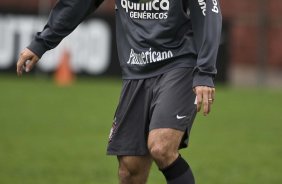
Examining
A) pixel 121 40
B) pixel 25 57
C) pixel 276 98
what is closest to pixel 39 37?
pixel 25 57

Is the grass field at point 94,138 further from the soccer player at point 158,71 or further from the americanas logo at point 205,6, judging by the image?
the americanas logo at point 205,6

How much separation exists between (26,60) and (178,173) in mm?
1410

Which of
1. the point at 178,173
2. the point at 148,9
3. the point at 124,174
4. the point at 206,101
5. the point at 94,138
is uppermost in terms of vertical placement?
the point at 148,9

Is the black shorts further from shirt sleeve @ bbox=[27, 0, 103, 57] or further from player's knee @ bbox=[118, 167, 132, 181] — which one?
shirt sleeve @ bbox=[27, 0, 103, 57]

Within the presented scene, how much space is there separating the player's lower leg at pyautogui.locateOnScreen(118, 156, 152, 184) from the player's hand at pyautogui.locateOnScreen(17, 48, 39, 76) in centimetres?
94

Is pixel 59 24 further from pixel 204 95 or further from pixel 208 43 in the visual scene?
pixel 204 95

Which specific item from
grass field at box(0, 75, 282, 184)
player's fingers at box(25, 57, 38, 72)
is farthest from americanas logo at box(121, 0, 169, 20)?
grass field at box(0, 75, 282, 184)

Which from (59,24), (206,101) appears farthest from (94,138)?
(206,101)

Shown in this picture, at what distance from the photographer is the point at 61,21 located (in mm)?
6523

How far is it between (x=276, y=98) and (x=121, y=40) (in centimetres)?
1377

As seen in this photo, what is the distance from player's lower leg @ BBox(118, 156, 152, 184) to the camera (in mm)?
6219

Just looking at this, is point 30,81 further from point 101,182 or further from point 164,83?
point 164,83

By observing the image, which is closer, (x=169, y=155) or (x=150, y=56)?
(x=169, y=155)

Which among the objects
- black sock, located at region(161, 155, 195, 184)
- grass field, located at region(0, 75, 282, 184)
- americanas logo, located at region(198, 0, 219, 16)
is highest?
americanas logo, located at region(198, 0, 219, 16)
